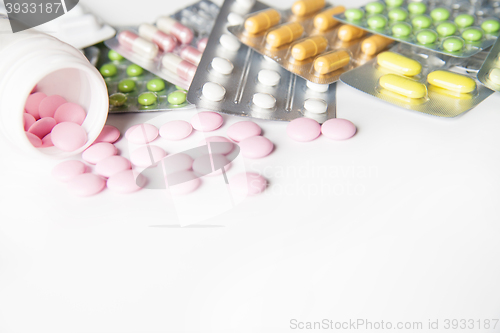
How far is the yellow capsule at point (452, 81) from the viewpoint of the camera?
4.63 feet

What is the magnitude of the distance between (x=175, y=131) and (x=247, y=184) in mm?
309

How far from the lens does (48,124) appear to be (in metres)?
1.26

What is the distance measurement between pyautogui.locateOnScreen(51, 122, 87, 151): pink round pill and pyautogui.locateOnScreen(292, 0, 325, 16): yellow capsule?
3.10 feet

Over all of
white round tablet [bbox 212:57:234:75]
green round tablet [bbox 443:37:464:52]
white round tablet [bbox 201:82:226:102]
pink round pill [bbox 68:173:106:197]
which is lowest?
pink round pill [bbox 68:173:106:197]

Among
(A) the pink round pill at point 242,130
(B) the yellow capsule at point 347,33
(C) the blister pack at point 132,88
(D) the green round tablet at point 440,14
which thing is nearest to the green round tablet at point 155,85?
(C) the blister pack at point 132,88

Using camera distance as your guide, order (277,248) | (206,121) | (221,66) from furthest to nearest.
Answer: (221,66) → (206,121) → (277,248)

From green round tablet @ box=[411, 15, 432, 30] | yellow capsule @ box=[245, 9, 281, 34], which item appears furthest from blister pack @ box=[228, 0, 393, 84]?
green round tablet @ box=[411, 15, 432, 30]

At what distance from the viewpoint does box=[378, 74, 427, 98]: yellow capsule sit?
1402 mm

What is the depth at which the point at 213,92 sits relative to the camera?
1360mm

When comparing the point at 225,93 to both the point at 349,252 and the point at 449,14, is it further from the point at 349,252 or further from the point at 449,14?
the point at 449,14

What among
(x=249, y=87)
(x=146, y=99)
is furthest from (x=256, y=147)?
(x=146, y=99)

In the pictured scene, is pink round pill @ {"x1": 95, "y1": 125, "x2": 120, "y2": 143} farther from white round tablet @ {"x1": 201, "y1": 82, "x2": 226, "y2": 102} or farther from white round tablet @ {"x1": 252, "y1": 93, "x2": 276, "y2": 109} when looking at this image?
white round tablet @ {"x1": 252, "y1": 93, "x2": 276, "y2": 109}

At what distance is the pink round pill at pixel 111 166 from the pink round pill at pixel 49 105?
258 millimetres

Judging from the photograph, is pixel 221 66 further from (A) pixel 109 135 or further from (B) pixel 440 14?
(B) pixel 440 14
